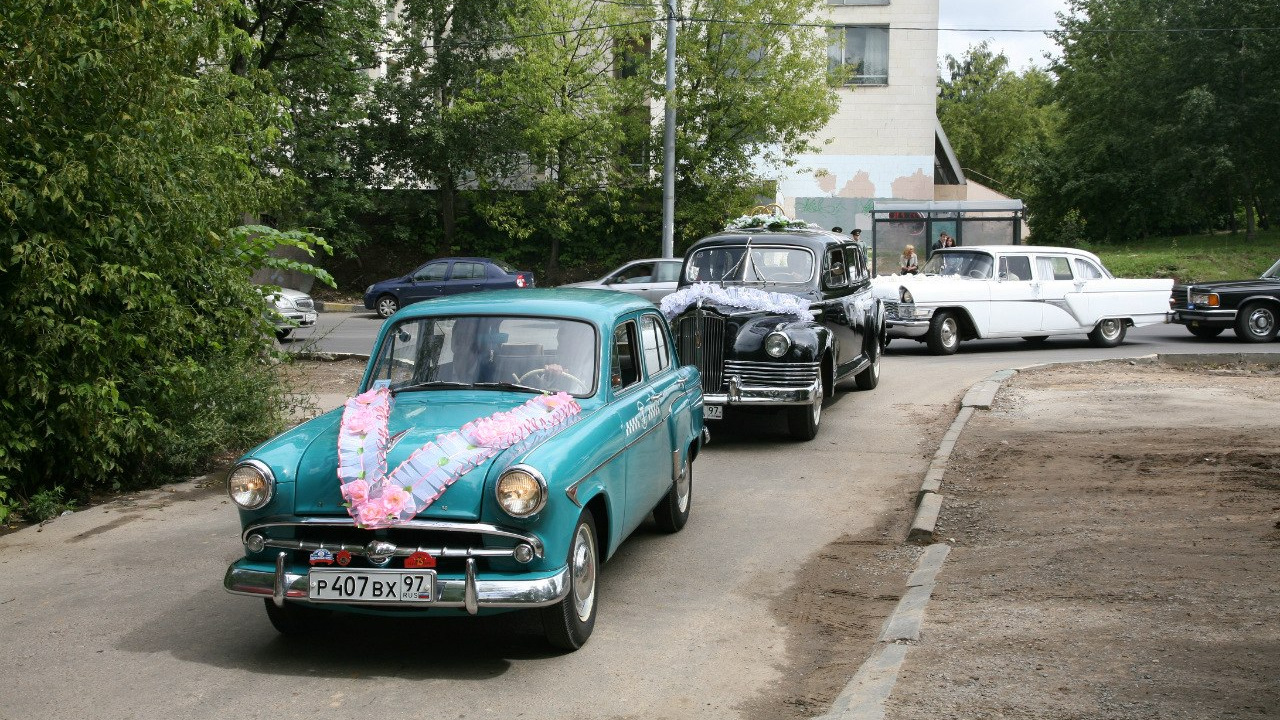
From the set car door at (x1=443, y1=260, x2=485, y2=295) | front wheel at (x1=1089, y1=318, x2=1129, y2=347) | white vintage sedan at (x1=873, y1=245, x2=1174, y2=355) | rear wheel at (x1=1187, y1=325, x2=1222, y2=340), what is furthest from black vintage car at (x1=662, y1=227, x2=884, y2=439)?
car door at (x1=443, y1=260, x2=485, y2=295)

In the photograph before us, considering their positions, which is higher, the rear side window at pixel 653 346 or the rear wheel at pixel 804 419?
the rear side window at pixel 653 346

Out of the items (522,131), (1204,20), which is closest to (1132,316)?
(522,131)

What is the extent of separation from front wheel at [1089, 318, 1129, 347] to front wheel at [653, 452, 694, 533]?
45.6 feet

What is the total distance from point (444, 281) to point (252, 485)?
78.4 ft

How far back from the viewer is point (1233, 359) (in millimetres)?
17391

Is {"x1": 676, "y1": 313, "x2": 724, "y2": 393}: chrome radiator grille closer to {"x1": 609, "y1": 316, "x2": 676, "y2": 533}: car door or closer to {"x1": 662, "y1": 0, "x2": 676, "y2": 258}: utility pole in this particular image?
{"x1": 609, "y1": 316, "x2": 676, "y2": 533}: car door

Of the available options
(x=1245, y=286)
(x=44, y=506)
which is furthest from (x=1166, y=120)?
(x=44, y=506)

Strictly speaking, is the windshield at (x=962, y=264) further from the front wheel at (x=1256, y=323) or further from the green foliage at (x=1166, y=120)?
the green foliage at (x=1166, y=120)

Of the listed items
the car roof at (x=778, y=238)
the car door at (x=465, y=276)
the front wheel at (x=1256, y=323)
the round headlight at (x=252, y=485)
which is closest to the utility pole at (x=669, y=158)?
the car door at (x=465, y=276)

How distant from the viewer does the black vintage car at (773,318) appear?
10906mm

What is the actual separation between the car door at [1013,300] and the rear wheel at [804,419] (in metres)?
8.43

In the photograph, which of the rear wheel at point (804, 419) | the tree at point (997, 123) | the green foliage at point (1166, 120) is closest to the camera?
the rear wheel at point (804, 419)

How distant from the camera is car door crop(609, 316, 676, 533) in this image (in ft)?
21.1

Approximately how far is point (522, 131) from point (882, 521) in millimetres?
26871
